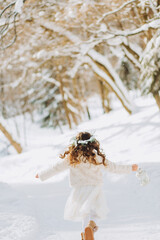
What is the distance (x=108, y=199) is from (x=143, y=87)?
10.2 ft

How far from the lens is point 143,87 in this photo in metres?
6.64

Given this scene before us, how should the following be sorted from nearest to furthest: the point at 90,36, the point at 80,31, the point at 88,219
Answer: the point at 88,219 < the point at 90,36 < the point at 80,31

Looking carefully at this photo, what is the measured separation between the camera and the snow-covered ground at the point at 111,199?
12.6ft

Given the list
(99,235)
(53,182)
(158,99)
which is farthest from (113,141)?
(99,235)

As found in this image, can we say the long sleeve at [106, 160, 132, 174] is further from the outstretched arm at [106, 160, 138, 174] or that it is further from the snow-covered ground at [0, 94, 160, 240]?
the snow-covered ground at [0, 94, 160, 240]

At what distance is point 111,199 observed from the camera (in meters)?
5.10

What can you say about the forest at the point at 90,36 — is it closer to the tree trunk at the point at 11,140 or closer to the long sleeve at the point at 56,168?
the tree trunk at the point at 11,140

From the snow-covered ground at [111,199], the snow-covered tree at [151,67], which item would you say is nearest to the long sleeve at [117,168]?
the snow-covered ground at [111,199]

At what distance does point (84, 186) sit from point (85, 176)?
13 centimetres

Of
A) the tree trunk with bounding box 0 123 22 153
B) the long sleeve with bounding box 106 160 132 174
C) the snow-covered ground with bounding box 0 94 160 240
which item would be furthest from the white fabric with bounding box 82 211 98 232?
the tree trunk with bounding box 0 123 22 153

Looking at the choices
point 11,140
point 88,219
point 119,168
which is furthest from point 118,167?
point 11,140

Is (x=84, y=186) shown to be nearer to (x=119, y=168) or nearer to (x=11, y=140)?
(x=119, y=168)

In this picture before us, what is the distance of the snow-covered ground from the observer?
383cm

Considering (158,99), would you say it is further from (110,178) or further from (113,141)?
(110,178)
